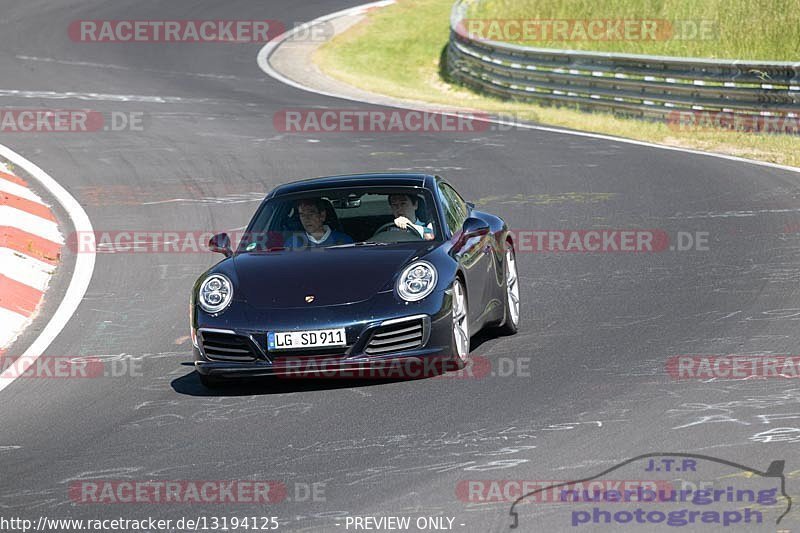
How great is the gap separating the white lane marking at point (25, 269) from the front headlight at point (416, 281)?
4437 mm

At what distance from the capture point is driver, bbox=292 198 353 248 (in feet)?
30.7

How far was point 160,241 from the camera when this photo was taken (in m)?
13.9

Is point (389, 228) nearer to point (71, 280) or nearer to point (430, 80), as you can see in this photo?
point (71, 280)

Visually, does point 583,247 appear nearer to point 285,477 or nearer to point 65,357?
point 65,357

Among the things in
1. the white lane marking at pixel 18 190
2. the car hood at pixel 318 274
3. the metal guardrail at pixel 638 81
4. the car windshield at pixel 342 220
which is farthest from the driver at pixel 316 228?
the metal guardrail at pixel 638 81

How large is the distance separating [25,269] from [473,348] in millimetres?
4663

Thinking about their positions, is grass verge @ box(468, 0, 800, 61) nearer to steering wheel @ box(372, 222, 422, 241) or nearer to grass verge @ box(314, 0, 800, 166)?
grass verge @ box(314, 0, 800, 166)

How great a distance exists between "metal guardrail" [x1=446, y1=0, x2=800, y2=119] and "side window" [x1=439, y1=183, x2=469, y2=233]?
37.3 feet

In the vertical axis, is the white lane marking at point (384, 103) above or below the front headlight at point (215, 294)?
below

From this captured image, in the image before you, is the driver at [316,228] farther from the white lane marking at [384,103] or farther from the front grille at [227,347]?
the white lane marking at [384,103]

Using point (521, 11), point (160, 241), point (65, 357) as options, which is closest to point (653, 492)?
point (65, 357)

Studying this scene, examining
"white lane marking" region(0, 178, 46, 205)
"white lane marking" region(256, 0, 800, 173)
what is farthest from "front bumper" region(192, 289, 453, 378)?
"white lane marking" region(256, 0, 800, 173)

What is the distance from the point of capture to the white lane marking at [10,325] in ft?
33.9

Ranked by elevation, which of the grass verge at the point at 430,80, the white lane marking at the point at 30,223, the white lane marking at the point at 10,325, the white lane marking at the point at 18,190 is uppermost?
the white lane marking at the point at 10,325
